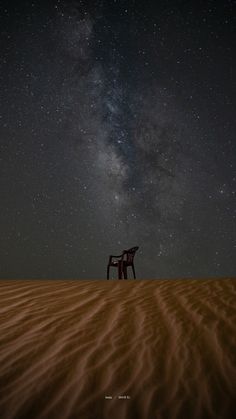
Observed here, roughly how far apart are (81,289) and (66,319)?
1.32m

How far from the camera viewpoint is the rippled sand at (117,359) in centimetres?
128

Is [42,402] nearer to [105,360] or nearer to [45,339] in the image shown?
[105,360]

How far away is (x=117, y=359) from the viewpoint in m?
1.67

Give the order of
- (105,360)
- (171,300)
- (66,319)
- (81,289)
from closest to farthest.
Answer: (105,360)
(66,319)
(171,300)
(81,289)

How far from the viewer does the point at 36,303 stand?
9.46 feet

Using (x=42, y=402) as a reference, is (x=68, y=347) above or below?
above

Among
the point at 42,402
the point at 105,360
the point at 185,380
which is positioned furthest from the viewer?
the point at 105,360

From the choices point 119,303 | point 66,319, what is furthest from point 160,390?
point 119,303

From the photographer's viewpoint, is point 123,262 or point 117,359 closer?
point 117,359

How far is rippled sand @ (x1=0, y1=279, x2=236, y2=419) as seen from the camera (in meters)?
1.28

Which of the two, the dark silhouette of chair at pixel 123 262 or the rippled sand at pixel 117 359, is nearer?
the rippled sand at pixel 117 359

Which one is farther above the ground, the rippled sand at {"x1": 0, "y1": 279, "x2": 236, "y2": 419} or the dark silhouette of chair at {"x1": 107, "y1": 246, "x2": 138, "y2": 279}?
the dark silhouette of chair at {"x1": 107, "y1": 246, "x2": 138, "y2": 279}

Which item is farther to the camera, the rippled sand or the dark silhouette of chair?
the dark silhouette of chair

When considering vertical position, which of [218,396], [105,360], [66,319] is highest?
[66,319]
